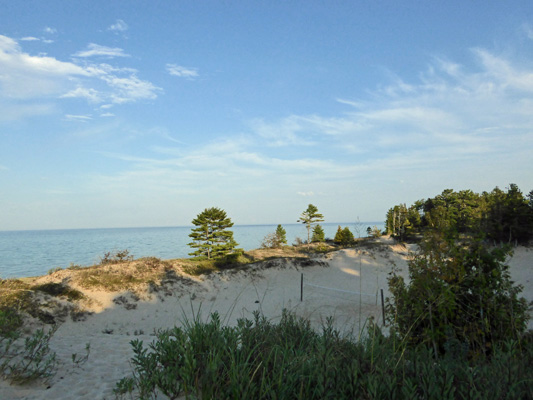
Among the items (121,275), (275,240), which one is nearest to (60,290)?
(121,275)

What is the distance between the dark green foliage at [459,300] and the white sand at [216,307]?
2.95 feet

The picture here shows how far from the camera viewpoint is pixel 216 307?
15430 mm

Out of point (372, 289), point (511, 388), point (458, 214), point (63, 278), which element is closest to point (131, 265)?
point (63, 278)

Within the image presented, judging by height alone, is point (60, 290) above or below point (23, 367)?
below

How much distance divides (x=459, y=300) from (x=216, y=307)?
481 inches

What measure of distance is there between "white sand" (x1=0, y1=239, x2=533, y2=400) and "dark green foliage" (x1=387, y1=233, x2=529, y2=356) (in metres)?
0.90

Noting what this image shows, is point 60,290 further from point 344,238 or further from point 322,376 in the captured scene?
point 344,238

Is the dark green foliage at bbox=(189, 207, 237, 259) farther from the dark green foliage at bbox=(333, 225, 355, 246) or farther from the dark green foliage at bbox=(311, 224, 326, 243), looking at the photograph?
the dark green foliage at bbox=(311, 224, 326, 243)

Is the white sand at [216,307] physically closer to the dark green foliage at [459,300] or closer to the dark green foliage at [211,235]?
the dark green foliage at [459,300]

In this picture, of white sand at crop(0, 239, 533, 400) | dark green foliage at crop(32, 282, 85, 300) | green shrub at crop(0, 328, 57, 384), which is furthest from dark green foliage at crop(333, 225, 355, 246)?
green shrub at crop(0, 328, 57, 384)

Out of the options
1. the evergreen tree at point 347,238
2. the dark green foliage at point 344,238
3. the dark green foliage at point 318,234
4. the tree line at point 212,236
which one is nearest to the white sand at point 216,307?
the tree line at point 212,236

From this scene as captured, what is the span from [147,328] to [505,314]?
11875mm

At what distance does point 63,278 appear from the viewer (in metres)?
16.1

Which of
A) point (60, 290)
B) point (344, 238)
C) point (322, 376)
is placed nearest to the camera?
point (322, 376)
